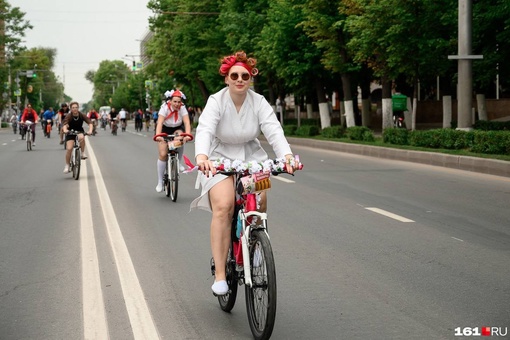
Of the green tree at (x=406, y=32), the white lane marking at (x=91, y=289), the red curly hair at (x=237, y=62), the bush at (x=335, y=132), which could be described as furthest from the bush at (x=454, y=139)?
the red curly hair at (x=237, y=62)

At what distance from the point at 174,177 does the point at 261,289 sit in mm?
8499

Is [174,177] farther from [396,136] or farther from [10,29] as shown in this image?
[10,29]

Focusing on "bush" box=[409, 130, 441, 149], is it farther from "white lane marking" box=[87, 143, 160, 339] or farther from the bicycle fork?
the bicycle fork

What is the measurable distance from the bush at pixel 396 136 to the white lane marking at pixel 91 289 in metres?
17.3

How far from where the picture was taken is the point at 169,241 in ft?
31.7

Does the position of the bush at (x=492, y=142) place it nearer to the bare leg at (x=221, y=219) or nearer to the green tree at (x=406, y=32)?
the green tree at (x=406, y=32)

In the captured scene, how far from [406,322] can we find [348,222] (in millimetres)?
5092

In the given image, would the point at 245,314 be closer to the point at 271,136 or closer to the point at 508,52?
the point at 271,136

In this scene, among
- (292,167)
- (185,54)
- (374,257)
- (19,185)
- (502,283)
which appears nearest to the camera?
(292,167)

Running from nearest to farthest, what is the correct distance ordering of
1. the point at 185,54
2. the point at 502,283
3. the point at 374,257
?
the point at 502,283 < the point at 374,257 < the point at 185,54

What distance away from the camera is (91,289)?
282 inches

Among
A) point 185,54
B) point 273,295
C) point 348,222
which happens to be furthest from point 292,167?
point 185,54

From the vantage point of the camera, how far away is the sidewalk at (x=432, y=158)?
18875mm

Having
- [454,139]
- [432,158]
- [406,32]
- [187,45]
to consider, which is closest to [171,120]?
[432,158]
